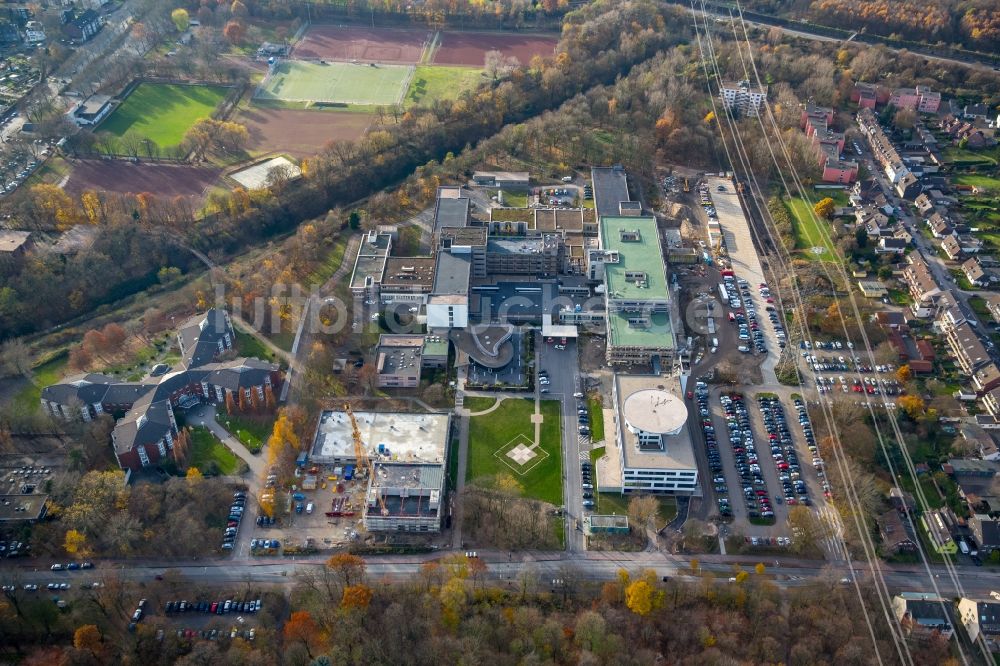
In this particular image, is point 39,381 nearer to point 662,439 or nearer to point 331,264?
point 331,264

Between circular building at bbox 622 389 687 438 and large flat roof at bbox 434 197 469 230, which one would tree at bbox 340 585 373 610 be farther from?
large flat roof at bbox 434 197 469 230

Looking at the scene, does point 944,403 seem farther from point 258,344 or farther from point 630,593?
point 258,344

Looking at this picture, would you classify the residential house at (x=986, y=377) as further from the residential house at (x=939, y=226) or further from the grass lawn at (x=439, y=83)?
the grass lawn at (x=439, y=83)

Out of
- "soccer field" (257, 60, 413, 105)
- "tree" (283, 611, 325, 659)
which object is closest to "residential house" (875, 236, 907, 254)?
"soccer field" (257, 60, 413, 105)

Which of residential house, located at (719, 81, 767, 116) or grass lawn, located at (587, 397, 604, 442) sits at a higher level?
residential house, located at (719, 81, 767, 116)

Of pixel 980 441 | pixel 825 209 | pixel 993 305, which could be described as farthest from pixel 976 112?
pixel 980 441

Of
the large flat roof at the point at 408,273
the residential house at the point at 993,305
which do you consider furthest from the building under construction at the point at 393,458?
the residential house at the point at 993,305

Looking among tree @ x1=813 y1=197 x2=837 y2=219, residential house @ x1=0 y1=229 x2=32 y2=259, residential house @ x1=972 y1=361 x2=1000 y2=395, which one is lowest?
residential house @ x1=972 y1=361 x2=1000 y2=395

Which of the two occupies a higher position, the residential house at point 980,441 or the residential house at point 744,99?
the residential house at point 744,99

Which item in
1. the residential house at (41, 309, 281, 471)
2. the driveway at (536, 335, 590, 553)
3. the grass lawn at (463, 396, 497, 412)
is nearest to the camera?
the driveway at (536, 335, 590, 553)
